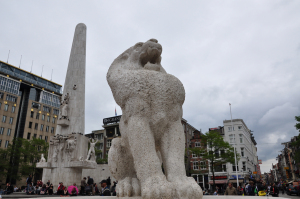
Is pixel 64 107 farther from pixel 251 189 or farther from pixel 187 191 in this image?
pixel 187 191

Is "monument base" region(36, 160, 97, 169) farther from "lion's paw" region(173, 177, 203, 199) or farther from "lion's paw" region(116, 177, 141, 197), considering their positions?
"lion's paw" region(173, 177, 203, 199)

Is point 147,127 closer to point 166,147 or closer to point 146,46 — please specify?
point 166,147

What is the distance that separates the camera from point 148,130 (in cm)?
330

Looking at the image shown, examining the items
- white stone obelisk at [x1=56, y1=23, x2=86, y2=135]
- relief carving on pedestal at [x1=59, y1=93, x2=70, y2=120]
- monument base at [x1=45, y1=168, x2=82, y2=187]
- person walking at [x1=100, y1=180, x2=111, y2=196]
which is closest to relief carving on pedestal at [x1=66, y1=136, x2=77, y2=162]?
monument base at [x1=45, y1=168, x2=82, y2=187]

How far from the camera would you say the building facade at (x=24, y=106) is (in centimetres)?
5044

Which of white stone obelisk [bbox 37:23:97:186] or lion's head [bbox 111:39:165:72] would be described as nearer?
lion's head [bbox 111:39:165:72]

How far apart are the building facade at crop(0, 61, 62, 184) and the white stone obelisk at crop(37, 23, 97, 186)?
1266 inches

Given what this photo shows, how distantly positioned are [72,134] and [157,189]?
51.7 ft

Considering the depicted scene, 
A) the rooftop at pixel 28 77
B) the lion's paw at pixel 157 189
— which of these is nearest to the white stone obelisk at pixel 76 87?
the lion's paw at pixel 157 189

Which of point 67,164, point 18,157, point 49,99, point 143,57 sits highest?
point 49,99

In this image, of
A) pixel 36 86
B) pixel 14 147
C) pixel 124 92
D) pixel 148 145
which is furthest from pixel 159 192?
pixel 36 86

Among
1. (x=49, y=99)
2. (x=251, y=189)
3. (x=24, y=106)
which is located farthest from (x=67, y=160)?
(x=49, y=99)

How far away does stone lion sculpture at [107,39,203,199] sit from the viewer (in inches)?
118

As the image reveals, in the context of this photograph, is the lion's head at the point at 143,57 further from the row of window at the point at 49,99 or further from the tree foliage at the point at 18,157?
the row of window at the point at 49,99
